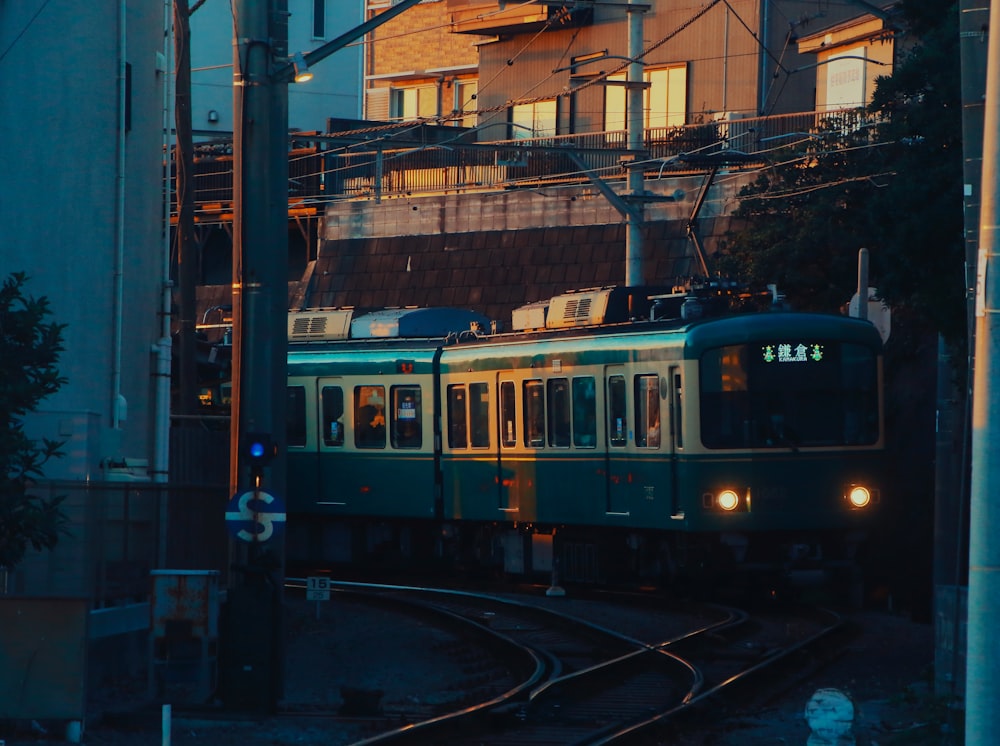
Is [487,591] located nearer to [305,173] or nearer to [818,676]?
[818,676]

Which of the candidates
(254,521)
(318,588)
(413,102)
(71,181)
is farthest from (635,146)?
(413,102)

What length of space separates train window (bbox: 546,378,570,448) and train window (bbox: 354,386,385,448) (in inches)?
139

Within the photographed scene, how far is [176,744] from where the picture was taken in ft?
37.7

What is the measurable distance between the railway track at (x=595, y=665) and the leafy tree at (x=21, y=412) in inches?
101

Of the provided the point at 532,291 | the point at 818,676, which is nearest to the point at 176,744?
the point at 818,676

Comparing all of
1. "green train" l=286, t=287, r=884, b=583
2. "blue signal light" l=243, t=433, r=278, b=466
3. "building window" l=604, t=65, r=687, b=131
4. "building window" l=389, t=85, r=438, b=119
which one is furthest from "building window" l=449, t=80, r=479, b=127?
"blue signal light" l=243, t=433, r=278, b=466

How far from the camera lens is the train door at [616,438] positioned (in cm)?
2005

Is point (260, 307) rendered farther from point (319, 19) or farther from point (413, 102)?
point (319, 19)

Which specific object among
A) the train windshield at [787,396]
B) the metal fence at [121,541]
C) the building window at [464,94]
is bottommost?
the metal fence at [121,541]

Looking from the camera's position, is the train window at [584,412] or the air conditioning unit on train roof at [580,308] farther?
the air conditioning unit on train roof at [580,308]

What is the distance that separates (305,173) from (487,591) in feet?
79.6

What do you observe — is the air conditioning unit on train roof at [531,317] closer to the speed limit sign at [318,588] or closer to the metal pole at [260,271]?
the speed limit sign at [318,588]

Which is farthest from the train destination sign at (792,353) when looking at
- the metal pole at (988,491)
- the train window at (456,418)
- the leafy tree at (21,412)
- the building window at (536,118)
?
the building window at (536,118)

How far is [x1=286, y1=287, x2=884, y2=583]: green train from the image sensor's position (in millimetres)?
18984
